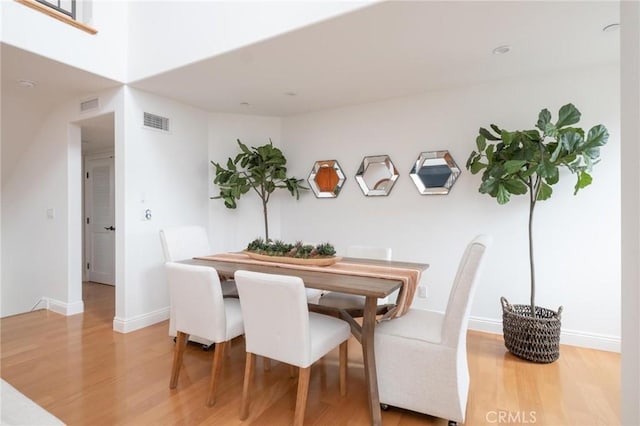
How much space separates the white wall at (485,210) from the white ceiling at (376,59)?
8.3 inches

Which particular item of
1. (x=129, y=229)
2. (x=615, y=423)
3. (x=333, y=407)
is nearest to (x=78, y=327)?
(x=129, y=229)

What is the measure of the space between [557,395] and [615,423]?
0.31 metres

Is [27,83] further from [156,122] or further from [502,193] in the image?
[502,193]

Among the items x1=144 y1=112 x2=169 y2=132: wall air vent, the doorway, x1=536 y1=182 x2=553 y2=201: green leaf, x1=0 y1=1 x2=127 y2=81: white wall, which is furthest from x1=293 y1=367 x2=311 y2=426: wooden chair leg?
the doorway

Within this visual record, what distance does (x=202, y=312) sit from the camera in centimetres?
205

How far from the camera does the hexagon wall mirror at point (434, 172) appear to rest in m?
3.39

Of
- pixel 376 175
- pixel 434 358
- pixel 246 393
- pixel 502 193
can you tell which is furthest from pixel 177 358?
pixel 502 193

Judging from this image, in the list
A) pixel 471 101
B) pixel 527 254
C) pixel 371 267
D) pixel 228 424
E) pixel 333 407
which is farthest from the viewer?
pixel 471 101

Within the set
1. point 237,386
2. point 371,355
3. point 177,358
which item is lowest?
point 237,386

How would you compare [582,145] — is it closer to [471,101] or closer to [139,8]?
[471,101]

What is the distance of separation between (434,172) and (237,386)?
2698 mm

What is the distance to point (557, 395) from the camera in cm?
213

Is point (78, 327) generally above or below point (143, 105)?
below

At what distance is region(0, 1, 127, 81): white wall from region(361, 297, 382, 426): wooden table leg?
126 inches
